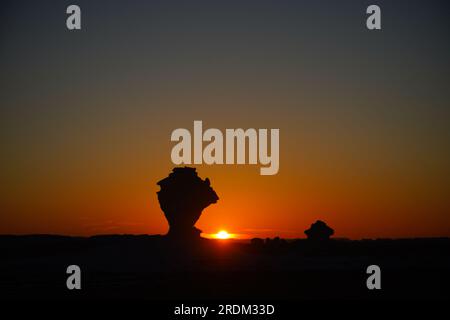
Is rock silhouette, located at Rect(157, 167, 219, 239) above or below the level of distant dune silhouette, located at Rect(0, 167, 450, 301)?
above

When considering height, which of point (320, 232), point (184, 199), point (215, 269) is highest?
point (184, 199)

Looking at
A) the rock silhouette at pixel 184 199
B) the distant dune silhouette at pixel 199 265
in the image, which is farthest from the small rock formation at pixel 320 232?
the rock silhouette at pixel 184 199

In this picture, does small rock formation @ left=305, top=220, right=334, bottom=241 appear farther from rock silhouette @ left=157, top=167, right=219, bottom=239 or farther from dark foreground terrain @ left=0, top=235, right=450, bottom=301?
rock silhouette @ left=157, top=167, right=219, bottom=239

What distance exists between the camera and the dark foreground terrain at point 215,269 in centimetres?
4369

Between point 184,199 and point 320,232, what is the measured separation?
26.2m

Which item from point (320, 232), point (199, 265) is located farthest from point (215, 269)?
point (320, 232)

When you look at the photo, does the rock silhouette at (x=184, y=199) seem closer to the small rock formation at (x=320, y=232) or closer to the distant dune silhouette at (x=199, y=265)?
the distant dune silhouette at (x=199, y=265)

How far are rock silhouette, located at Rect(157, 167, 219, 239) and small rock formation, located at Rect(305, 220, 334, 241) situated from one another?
75.5ft

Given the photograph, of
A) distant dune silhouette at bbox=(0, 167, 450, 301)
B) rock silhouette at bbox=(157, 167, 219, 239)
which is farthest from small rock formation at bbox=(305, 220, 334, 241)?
rock silhouette at bbox=(157, 167, 219, 239)

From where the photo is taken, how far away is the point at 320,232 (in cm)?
9481

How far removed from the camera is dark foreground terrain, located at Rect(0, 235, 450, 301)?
143ft

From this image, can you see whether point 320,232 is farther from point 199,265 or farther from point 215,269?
point 215,269

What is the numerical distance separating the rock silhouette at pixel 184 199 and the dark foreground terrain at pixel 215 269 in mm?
1736
